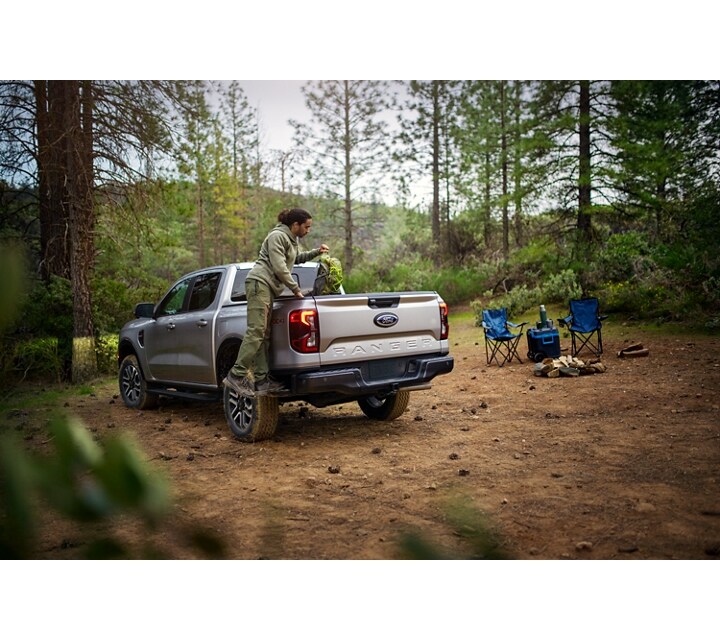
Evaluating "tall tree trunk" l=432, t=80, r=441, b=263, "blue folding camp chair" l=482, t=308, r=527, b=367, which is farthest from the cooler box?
"tall tree trunk" l=432, t=80, r=441, b=263

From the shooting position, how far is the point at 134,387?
19.9ft

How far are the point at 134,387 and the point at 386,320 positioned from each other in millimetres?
3138

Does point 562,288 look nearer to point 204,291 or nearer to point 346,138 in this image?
point 346,138

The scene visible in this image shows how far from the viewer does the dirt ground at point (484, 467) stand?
8.16 feet

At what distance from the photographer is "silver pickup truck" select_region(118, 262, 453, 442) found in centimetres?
410

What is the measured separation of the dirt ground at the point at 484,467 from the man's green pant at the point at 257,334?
640 mm

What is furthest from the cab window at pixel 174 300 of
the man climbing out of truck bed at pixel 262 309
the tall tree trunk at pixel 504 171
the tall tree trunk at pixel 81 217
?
the tall tree trunk at pixel 504 171

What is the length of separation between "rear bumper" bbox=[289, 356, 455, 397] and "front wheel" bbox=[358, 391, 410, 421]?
24.3 inches

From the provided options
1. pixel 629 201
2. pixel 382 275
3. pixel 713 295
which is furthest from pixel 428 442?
pixel 382 275

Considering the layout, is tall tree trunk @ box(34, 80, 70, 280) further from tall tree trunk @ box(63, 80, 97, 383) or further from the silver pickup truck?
the silver pickup truck

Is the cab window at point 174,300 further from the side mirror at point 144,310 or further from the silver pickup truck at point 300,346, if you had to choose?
the side mirror at point 144,310

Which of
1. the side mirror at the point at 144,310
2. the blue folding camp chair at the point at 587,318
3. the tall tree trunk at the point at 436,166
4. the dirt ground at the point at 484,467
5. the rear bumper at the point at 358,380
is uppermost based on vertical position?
the tall tree trunk at the point at 436,166

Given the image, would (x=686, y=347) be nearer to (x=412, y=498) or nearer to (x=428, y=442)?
(x=428, y=442)

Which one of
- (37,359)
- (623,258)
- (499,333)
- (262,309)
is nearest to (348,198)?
→ (499,333)
